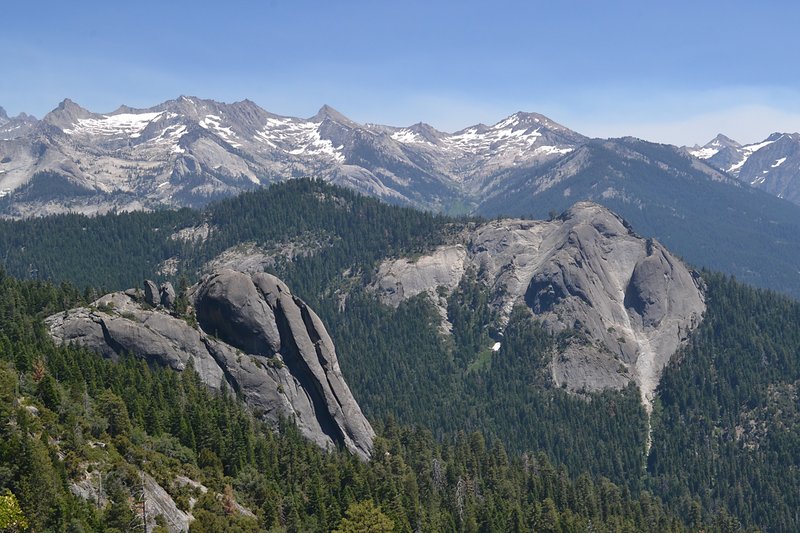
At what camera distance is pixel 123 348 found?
537 feet

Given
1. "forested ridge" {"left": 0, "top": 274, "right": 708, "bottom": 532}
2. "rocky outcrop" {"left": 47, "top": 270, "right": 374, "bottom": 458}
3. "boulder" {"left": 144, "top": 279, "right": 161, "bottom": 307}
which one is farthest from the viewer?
"boulder" {"left": 144, "top": 279, "right": 161, "bottom": 307}

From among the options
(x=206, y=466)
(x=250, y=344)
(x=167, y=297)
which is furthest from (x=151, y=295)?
(x=206, y=466)

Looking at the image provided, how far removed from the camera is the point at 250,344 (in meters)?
185

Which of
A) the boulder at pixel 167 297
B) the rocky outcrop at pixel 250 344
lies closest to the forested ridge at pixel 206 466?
the rocky outcrop at pixel 250 344

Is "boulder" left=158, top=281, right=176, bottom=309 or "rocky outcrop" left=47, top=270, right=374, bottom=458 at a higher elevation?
"boulder" left=158, top=281, right=176, bottom=309

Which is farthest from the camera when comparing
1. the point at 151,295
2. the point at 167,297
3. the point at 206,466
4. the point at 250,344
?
the point at 167,297

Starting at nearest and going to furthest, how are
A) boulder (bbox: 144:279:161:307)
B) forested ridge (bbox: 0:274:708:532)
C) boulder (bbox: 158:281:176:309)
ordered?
forested ridge (bbox: 0:274:708:532) < boulder (bbox: 144:279:161:307) < boulder (bbox: 158:281:176:309)

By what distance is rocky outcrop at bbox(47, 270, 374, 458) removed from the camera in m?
166

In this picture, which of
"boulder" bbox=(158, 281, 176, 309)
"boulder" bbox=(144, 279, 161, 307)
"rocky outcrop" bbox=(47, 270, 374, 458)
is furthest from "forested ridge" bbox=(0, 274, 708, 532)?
"boulder" bbox=(158, 281, 176, 309)

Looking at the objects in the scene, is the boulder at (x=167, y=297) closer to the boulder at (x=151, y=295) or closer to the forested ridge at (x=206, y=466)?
the boulder at (x=151, y=295)

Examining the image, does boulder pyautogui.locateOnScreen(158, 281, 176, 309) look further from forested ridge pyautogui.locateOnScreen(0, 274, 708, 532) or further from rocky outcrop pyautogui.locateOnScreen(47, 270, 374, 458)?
forested ridge pyautogui.locateOnScreen(0, 274, 708, 532)

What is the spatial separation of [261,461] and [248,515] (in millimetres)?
23414

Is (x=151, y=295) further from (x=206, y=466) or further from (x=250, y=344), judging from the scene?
(x=206, y=466)

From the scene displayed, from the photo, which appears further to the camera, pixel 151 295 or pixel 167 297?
pixel 167 297
